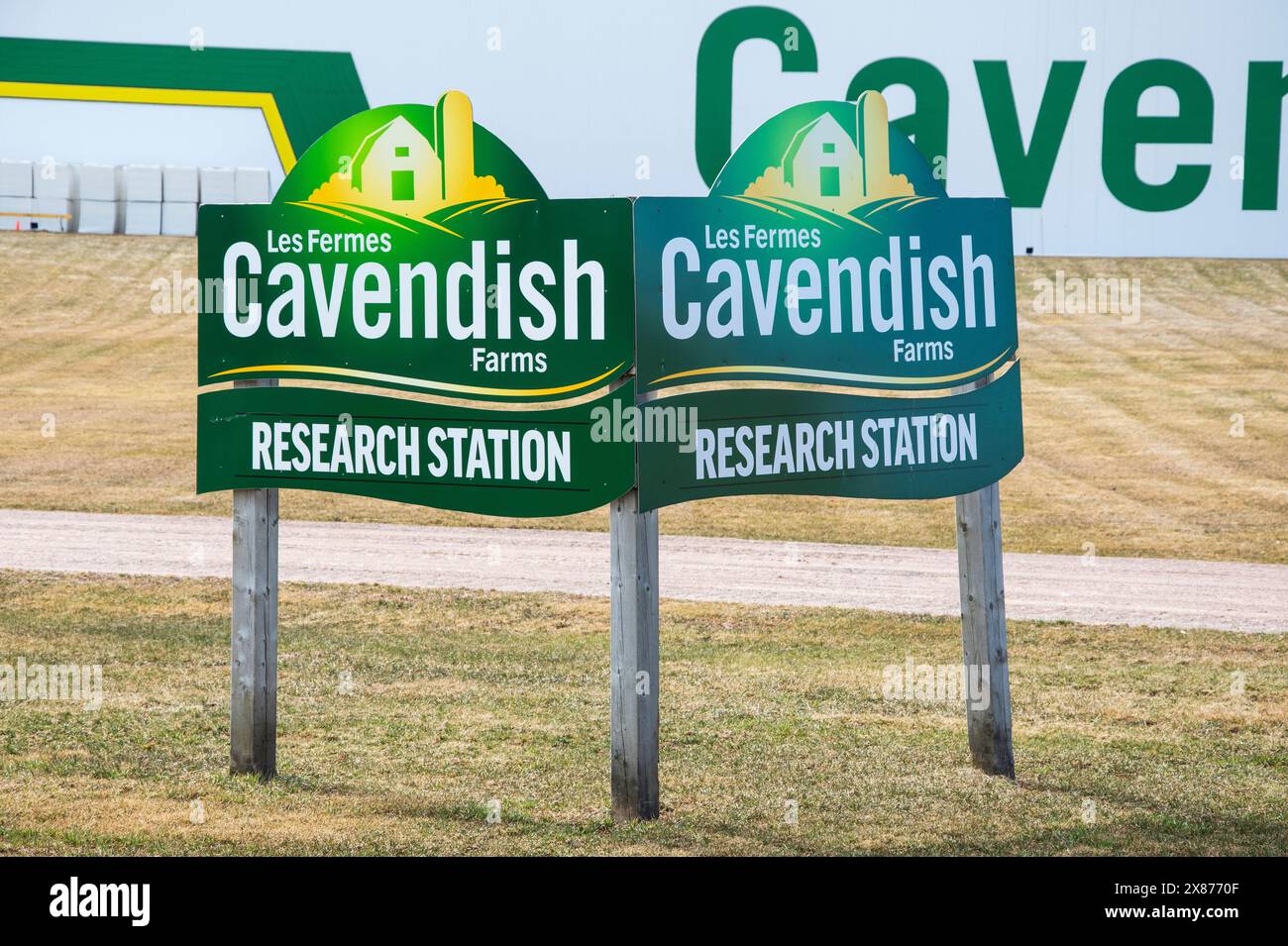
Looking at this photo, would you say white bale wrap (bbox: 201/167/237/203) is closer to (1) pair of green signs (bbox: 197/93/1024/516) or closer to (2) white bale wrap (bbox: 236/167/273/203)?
(2) white bale wrap (bbox: 236/167/273/203)

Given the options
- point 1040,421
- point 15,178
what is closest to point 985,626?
point 1040,421

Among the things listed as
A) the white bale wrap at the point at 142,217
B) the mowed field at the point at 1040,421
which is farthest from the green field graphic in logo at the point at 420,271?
the white bale wrap at the point at 142,217

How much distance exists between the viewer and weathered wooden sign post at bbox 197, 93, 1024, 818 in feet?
22.9

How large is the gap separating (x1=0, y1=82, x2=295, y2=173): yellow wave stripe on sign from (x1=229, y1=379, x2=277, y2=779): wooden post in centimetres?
272

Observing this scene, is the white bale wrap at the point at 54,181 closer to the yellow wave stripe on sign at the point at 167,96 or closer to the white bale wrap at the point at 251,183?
the white bale wrap at the point at 251,183

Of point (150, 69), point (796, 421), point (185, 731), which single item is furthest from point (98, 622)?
point (150, 69)

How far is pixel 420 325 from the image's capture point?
24.5 ft

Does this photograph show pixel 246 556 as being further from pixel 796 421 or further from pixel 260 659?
pixel 796 421

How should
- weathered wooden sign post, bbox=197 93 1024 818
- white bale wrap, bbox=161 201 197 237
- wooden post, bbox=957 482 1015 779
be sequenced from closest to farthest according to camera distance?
weathered wooden sign post, bbox=197 93 1024 818, wooden post, bbox=957 482 1015 779, white bale wrap, bbox=161 201 197 237

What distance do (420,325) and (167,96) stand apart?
1882 cm

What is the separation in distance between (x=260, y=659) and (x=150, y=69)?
1724cm

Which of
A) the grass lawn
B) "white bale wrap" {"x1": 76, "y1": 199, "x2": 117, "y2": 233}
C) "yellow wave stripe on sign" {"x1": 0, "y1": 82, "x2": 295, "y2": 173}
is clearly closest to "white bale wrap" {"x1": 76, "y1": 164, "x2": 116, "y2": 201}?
"white bale wrap" {"x1": 76, "y1": 199, "x2": 117, "y2": 233}

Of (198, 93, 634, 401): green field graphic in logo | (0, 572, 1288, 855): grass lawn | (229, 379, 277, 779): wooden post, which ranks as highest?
(198, 93, 634, 401): green field graphic in logo

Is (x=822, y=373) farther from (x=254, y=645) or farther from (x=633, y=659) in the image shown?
(x=254, y=645)
